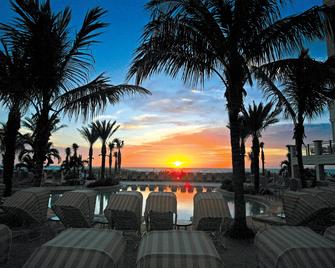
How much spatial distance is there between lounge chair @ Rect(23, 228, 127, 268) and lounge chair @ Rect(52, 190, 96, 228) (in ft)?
10.2

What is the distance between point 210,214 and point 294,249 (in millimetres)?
3299

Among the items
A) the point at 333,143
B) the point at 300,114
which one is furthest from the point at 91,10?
the point at 333,143

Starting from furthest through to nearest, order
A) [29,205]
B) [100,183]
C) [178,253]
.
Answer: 1. [100,183]
2. [29,205]
3. [178,253]

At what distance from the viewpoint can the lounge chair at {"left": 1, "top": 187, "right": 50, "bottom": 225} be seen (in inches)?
237

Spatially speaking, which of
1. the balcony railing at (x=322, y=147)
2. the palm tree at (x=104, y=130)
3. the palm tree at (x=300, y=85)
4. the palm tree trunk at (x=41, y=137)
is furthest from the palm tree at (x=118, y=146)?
the palm tree trunk at (x=41, y=137)

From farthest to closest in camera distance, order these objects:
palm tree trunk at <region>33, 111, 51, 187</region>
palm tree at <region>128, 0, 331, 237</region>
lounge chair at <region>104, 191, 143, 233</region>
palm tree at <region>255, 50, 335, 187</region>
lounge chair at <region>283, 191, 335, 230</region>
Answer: palm tree trunk at <region>33, 111, 51, 187</region>, palm tree at <region>255, 50, 335, 187</region>, palm tree at <region>128, 0, 331, 237</region>, lounge chair at <region>104, 191, 143, 233</region>, lounge chair at <region>283, 191, 335, 230</region>

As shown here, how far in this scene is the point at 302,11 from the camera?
6.07 metres

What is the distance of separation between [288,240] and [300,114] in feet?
27.8

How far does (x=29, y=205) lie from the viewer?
610 centimetres

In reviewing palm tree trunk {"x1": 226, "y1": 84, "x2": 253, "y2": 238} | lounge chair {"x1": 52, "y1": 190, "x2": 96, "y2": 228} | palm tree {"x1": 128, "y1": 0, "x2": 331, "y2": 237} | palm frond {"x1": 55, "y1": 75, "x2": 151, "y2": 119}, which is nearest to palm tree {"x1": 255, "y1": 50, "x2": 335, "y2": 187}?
palm tree {"x1": 128, "y1": 0, "x2": 331, "y2": 237}

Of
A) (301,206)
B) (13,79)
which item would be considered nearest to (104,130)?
(13,79)

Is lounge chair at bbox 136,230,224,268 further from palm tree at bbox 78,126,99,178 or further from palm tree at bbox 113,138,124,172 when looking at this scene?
palm tree at bbox 113,138,124,172

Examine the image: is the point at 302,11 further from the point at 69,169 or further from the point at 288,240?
the point at 69,169

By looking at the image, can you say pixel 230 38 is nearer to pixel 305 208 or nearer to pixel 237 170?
pixel 237 170
